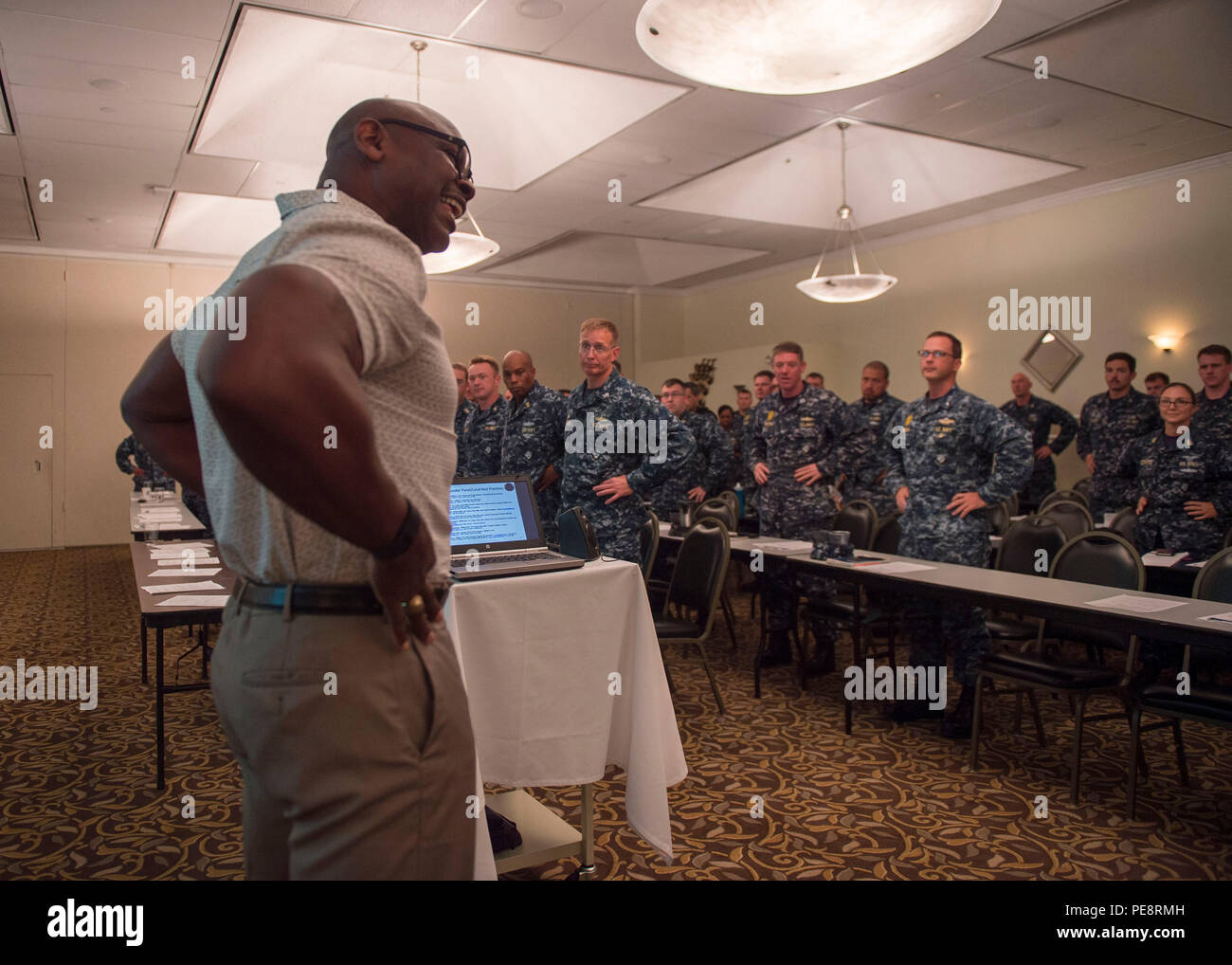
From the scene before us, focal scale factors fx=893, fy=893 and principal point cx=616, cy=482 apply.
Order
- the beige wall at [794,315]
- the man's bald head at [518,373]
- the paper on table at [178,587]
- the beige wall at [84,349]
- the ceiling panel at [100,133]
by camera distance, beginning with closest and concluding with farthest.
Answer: the paper on table at [178,587] < the man's bald head at [518,373] < the ceiling panel at [100,133] < the beige wall at [794,315] < the beige wall at [84,349]

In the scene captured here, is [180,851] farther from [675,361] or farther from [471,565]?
[675,361]

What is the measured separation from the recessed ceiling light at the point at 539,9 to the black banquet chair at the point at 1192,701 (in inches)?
154

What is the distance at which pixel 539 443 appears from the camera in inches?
193

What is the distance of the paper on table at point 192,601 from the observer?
2928 millimetres

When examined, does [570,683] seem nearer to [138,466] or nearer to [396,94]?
[396,94]

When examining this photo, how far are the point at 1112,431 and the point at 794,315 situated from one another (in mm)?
4768

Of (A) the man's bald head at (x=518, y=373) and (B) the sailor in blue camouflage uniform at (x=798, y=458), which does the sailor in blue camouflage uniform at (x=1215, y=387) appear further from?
(A) the man's bald head at (x=518, y=373)

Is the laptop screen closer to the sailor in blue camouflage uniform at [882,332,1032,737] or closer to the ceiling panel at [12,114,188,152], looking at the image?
the sailor in blue camouflage uniform at [882,332,1032,737]

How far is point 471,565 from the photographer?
7.55 ft

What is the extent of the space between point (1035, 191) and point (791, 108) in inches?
137

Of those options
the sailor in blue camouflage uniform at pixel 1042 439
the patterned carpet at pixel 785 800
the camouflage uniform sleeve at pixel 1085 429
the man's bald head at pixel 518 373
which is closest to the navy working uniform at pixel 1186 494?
the patterned carpet at pixel 785 800

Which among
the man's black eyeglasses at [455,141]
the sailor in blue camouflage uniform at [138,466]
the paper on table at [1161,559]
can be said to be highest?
the man's black eyeglasses at [455,141]

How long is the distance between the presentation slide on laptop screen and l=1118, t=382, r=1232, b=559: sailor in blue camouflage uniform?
3963 millimetres
